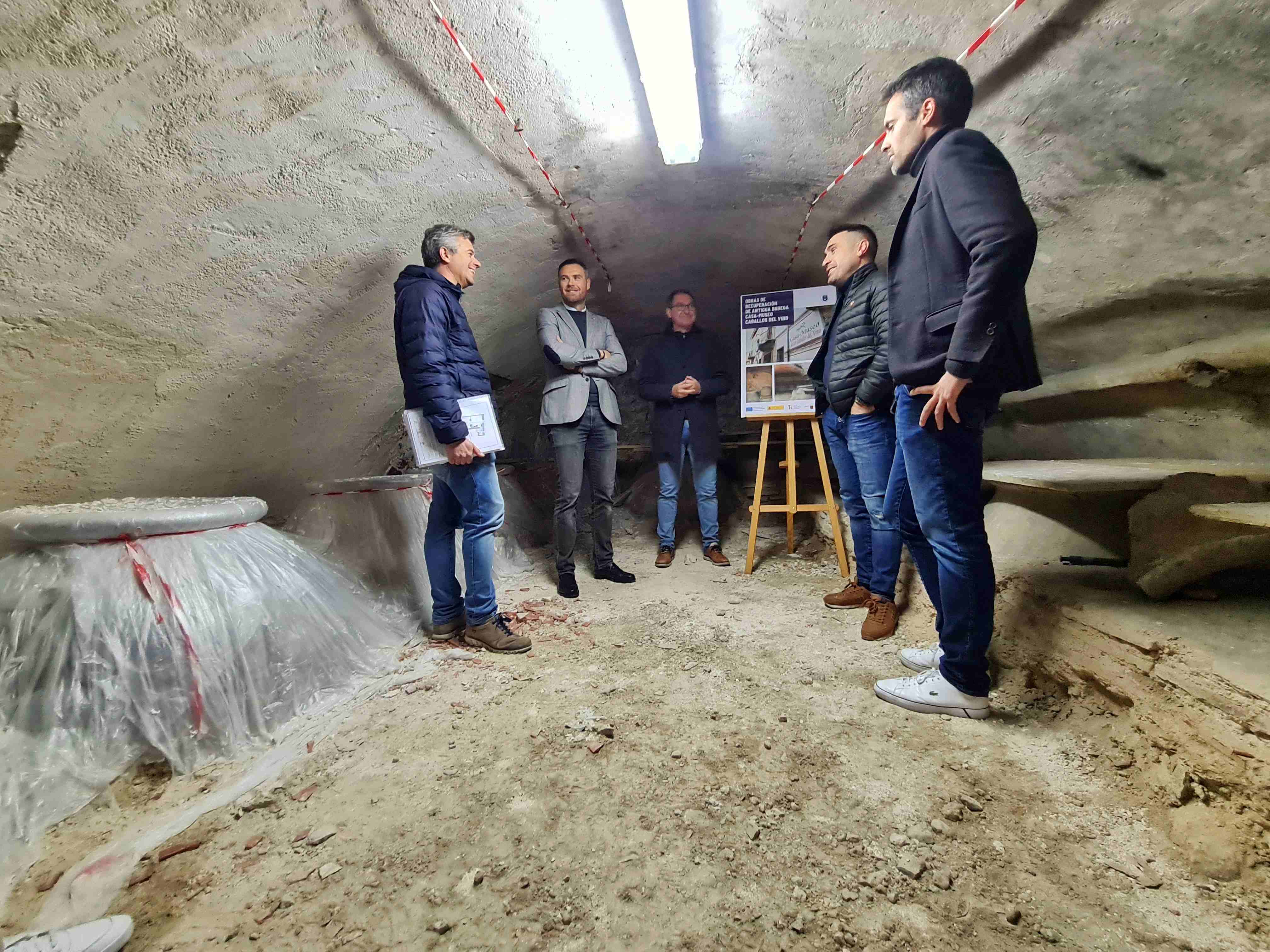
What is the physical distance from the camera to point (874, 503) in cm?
201

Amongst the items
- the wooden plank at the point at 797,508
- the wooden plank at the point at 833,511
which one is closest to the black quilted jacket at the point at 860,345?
the wooden plank at the point at 833,511

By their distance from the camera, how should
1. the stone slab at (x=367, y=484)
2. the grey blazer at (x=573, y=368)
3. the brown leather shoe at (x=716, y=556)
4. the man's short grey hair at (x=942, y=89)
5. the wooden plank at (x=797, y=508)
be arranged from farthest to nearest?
the brown leather shoe at (x=716, y=556)
the wooden plank at (x=797, y=508)
the grey blazer at (x=573, y=368)
the stone slab at (x=367, y=484)
the man's short grey hair at (x=942, y=89)

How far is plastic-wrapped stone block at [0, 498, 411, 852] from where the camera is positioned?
1.14 m

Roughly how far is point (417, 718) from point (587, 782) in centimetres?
59

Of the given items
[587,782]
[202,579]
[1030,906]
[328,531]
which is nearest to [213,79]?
[202,579]

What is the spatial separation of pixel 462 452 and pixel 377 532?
804 mm

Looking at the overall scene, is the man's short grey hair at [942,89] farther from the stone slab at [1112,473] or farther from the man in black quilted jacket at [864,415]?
the stone slab at [1112,473]

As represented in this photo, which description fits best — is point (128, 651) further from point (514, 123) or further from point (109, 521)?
point (514, 123)

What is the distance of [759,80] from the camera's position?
1.61 meters

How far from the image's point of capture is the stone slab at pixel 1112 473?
4.34 feet

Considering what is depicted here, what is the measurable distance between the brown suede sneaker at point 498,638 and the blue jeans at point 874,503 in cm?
137

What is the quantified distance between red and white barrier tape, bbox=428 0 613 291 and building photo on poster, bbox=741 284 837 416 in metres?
0.97

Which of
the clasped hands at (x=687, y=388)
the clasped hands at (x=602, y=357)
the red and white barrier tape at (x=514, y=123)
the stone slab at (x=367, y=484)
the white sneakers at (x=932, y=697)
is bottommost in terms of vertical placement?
the white sneakers at (x=932, y=697)

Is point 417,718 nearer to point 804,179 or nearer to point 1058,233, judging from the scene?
point 804,179
